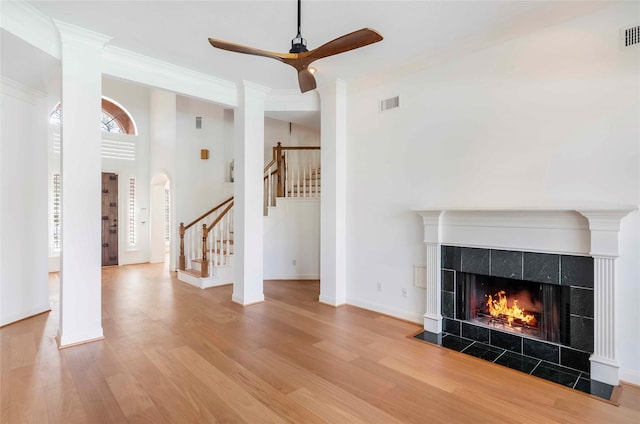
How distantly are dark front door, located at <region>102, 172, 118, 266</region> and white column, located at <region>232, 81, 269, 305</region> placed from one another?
4.97 meters

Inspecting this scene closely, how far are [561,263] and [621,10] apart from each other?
217 centimetres

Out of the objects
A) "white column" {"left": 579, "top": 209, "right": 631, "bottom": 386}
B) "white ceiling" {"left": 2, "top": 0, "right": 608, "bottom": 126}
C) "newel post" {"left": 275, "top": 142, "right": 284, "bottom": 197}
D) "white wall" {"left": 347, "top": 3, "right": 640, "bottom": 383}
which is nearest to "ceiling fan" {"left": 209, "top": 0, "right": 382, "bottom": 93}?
"white ceiling" {"left": 2, "top": 0, "right": 608, "bottom": 126}

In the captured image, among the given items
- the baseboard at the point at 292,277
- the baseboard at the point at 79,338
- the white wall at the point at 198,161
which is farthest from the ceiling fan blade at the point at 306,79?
the white wall at the point at 198,161

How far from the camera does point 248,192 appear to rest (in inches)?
193

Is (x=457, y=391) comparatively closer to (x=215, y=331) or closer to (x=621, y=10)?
(x=215, y=331)

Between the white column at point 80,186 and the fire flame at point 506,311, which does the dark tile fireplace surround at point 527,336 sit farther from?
the white column at point 80,186

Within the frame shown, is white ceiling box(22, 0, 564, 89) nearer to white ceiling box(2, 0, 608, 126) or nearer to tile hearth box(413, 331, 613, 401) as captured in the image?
white ceiling box(2, 0, 608, 126)

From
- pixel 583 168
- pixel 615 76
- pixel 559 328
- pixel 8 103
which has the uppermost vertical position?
pixel 8 103

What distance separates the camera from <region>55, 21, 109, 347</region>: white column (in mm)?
3322

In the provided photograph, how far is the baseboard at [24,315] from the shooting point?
13.3ft

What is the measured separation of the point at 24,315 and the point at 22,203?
1457mm

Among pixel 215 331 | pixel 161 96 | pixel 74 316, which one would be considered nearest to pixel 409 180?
pixel 215 331

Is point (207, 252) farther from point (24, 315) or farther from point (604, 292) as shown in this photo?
point (604, 292)

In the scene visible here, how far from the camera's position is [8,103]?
4105 mm
